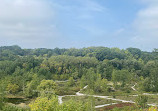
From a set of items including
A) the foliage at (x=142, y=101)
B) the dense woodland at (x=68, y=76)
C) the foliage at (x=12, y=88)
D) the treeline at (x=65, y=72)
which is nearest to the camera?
the foliage at (x=142, y=101)

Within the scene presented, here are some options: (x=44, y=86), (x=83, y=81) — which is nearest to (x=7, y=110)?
(x=44, y=86)

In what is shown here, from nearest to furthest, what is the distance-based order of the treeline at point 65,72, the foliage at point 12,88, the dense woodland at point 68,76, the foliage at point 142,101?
1. the foliage at point 142,101
2. the dense woodland at point 68,76
3. the foliage at point 12,88
4. the treeline at point 65,72

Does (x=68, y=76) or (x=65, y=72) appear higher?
(x=65, y=72)

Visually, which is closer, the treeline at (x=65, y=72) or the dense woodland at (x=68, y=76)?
the dense woodland at (x=68, y=76)

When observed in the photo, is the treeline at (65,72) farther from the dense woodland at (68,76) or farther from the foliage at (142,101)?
the foliage at (142,101)

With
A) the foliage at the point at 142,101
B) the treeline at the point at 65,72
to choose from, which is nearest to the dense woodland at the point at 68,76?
the treeline at the point at 65,72

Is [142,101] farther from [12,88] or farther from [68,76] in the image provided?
[68,76]

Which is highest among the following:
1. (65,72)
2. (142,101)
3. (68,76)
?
(142,101)

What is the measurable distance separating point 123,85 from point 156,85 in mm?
10124

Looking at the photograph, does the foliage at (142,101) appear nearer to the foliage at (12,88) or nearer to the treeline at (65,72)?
the treeline at (65,72)

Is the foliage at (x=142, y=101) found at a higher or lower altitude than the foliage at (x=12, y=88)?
higher

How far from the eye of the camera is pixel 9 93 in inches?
1623

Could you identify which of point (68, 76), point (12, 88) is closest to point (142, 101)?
point (12, 88)

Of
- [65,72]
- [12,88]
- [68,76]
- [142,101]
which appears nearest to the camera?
[142,101]
